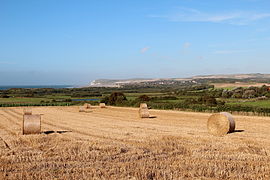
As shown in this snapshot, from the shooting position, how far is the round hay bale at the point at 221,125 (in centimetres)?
1747

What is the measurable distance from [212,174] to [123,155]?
3405 mm

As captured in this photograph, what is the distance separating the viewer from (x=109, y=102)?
60.2m

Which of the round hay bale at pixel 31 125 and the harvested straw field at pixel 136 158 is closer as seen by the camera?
the harvested straw field at pixel 136 158

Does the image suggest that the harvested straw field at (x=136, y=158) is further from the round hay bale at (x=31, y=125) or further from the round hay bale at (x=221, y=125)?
the round hay bale at (x=221, y=125)

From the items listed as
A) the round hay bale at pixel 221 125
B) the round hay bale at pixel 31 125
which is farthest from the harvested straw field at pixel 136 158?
the round hay bale at pixel 221 125

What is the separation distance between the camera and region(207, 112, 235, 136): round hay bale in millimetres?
17469

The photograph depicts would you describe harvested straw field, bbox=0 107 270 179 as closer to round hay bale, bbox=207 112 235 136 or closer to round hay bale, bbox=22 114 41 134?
round hay bale, bbox=22 114 41 134

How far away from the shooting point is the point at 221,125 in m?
17.8

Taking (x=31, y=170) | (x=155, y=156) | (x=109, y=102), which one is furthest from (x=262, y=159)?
(x=109, y=102)

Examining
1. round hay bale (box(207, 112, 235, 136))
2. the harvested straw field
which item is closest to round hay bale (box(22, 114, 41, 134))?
the harvested straw field

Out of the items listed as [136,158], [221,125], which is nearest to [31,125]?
[136,158]

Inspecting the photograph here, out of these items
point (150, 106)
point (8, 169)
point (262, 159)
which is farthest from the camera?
point (150, 106)

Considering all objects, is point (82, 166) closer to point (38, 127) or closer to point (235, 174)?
point (235, 174)

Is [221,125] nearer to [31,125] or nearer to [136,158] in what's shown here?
[136,158]
